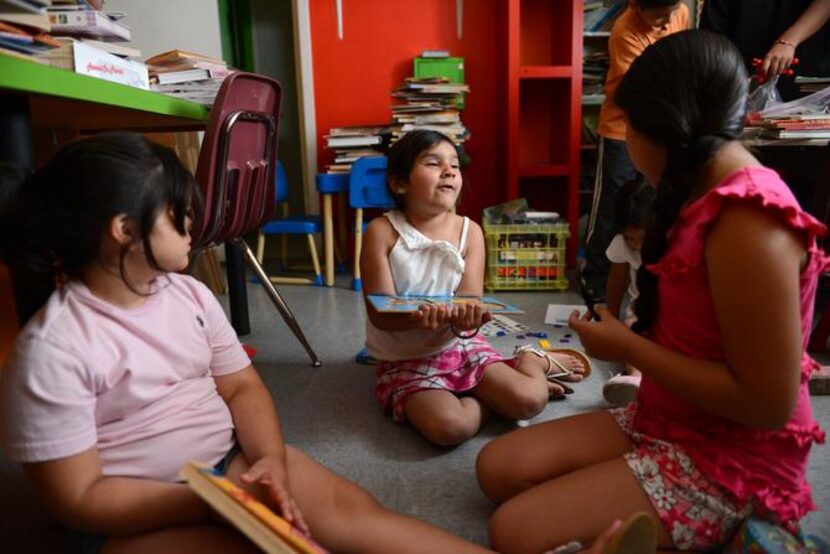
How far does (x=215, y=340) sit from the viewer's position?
2.79 feet

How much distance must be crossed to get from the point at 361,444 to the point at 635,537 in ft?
2.21

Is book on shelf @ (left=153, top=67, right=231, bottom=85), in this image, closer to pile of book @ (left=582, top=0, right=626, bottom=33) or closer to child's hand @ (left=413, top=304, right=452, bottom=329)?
child's hand @ (left=413, top=304, right=452, bottom=329)

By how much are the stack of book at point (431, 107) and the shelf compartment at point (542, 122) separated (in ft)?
1.48

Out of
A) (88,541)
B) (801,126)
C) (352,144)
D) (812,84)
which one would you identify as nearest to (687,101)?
(88,541)

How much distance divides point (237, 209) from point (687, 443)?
1.10m

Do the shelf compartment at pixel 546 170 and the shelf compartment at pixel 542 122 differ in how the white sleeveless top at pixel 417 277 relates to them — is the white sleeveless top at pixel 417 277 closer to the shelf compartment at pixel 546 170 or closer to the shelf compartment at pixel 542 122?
the shelf compartment at pixel 546 170

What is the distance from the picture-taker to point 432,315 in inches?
45.6

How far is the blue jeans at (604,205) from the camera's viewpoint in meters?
2.28

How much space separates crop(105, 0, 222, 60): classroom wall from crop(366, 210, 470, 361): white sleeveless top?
2.13 metres

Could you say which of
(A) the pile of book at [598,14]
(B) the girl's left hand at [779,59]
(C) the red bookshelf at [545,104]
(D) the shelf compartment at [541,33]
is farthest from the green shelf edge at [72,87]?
(A) the pile of book at [598,14]

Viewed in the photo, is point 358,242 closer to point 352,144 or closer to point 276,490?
point 352,144

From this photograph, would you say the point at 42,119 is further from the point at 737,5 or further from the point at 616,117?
the point at 737,5

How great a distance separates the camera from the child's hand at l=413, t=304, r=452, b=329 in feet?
3.76

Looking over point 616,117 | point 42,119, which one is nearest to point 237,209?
point 42,119
